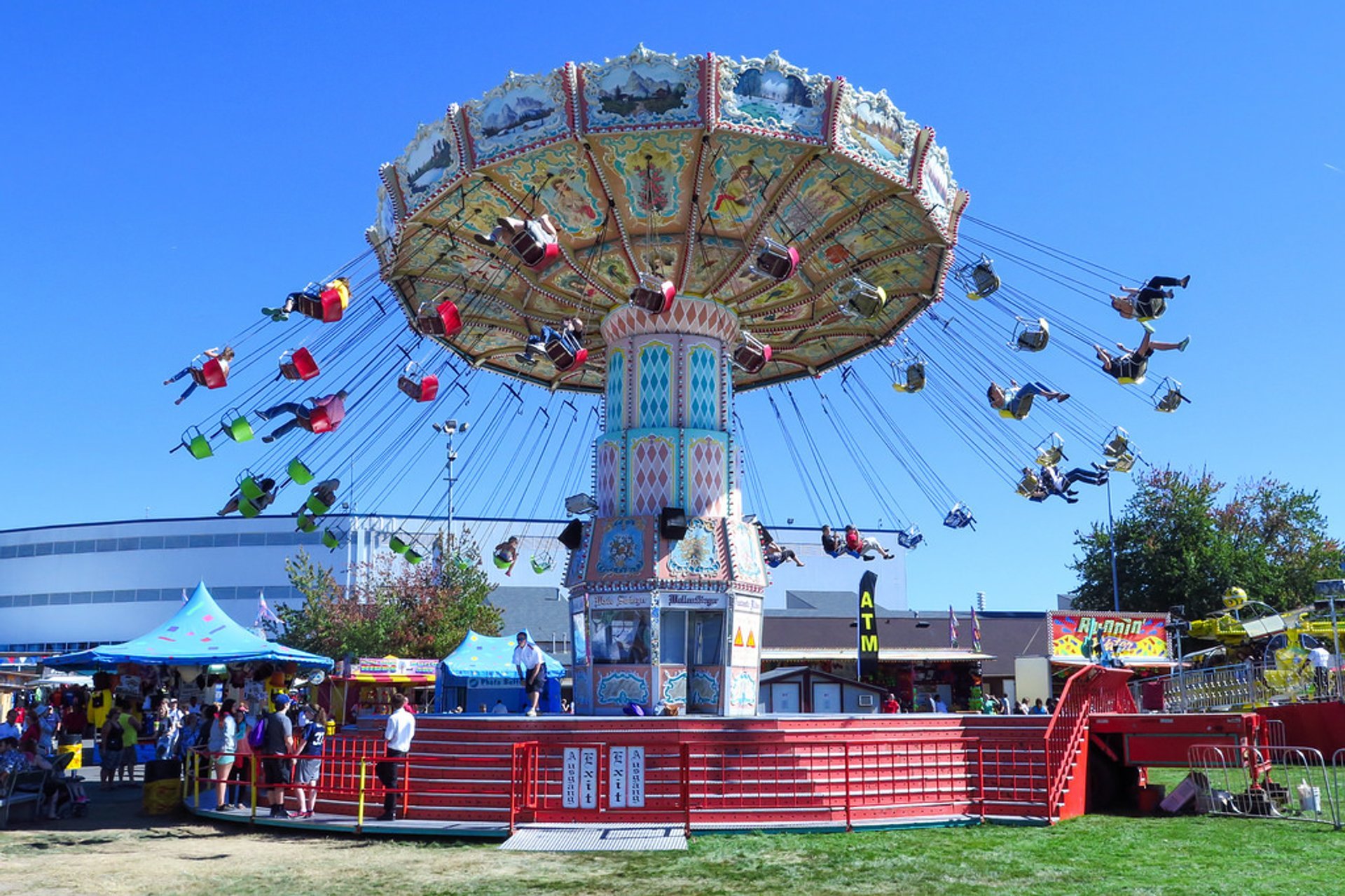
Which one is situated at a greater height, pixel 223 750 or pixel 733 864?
pixel 223 750

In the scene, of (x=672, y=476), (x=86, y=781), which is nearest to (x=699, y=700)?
(x=672, y=476)

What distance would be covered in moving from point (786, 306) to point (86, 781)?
16422mm

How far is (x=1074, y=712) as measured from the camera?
663 inches

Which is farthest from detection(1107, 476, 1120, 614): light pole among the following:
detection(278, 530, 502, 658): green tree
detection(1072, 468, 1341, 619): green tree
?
detection(278, 530, 502, 658): green tree

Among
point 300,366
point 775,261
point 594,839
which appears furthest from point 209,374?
point 594,839

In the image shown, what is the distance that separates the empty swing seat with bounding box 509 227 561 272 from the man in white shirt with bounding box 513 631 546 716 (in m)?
6.50

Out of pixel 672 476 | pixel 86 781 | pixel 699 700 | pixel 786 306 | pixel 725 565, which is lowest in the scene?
pixel 86 781

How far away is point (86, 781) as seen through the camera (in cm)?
2303

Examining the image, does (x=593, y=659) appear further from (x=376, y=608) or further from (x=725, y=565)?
(x=376, y=608)

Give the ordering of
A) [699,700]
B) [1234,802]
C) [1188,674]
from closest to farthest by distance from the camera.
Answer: [1234,802] < [699,700] < [1188,674]

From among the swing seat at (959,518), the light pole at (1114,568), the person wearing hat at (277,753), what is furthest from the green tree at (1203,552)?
the person wearing hat at (277,753)

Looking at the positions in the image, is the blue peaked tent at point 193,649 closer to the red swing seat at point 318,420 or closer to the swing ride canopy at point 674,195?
the red swing seat at point 318,420

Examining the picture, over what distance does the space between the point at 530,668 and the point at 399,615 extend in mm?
24709

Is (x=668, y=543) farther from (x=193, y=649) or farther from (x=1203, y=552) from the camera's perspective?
(x=1203, y=552)
